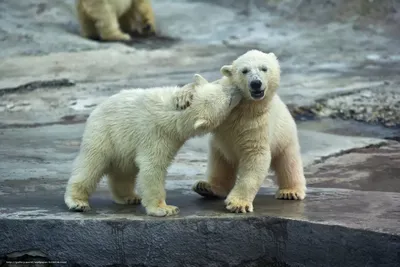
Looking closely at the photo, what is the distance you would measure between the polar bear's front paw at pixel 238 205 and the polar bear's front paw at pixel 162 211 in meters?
0.30

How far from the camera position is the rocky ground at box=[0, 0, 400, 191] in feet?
21.4

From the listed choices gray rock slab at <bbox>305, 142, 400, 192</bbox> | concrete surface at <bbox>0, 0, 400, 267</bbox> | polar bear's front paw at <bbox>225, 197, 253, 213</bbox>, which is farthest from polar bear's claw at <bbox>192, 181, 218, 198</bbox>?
gray rock slab at <bbox>305, 142, 400, 192</bbox>

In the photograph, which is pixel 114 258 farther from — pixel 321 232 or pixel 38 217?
pixel 321 232

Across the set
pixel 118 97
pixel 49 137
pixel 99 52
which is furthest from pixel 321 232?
pixel 99 52

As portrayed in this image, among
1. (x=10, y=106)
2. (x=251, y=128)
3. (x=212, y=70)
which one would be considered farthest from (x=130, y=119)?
(x=212, y=70)

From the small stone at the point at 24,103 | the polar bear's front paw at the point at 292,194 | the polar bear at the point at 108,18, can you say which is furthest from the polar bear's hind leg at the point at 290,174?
the polar bear at the point at 108,18

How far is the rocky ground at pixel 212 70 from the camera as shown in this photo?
257 inches

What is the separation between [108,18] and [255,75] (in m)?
6.73

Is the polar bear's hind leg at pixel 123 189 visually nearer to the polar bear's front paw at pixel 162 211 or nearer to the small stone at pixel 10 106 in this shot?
the polar bear's front paw at pixel 162 211

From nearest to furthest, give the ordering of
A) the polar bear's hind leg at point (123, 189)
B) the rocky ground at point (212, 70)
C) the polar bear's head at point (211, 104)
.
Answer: the polar bear's head at point (211, 104) → the polar bear's hind leg at point (123, 189) → the rocky ground at point (212, 70)

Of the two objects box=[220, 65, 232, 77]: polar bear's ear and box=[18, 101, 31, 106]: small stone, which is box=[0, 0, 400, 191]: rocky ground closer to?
box=[18, 101, 31, 106]: small stone

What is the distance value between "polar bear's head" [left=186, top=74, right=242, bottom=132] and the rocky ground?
5.38 feet

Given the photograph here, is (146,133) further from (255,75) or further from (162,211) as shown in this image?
(255,75)

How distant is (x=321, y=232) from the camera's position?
3971 mm
